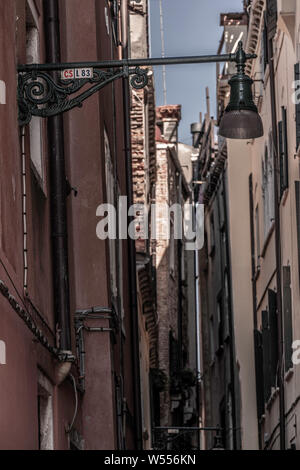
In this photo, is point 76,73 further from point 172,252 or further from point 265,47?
point 172,252

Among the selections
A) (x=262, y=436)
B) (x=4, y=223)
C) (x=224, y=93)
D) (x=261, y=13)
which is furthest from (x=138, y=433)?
(x=224, y=93)

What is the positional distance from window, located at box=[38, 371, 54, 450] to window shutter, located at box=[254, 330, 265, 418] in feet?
51.5

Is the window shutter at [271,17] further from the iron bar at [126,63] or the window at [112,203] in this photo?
the iron bar at [126,63]

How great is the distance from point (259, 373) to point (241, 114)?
17717 mm

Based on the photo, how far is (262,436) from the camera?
27812 mm

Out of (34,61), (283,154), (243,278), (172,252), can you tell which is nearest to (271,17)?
(283,154)

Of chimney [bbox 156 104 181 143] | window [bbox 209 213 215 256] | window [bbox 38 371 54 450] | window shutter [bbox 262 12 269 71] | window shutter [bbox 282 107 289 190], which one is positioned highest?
chimney [bbox 156 104 181 143]

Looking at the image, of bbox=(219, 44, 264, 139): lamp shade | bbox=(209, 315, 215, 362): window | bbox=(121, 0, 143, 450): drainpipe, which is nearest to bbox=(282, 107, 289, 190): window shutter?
bbox=(121, 0, 143, 450): drainpipe

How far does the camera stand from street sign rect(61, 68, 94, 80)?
394 inches

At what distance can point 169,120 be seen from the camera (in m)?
48.7

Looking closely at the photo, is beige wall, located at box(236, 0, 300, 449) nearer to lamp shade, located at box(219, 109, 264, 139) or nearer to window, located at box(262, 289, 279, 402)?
window, located at box(262, 289, 279, 402)

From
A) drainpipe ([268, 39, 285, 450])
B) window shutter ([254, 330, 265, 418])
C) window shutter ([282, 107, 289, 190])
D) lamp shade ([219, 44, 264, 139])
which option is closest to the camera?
lamp shade ([219, 44, 264, 139])

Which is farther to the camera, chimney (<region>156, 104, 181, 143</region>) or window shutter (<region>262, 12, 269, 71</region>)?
chimney (<region>156, 104, 181, 143</region>)
